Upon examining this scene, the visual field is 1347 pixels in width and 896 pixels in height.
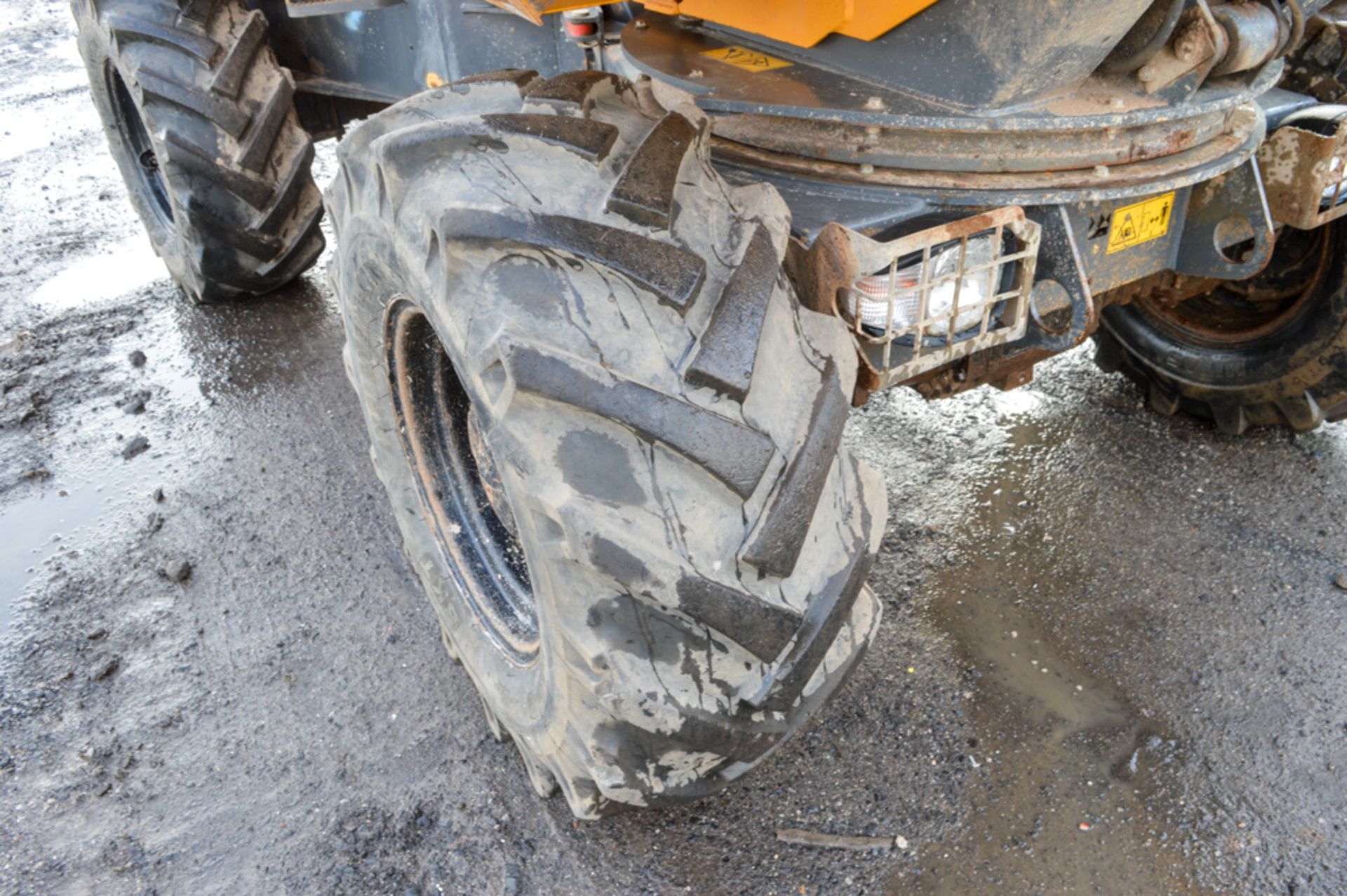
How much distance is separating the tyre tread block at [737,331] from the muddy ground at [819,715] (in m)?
1.10

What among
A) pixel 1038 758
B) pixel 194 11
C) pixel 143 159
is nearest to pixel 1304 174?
pixel 1038 758

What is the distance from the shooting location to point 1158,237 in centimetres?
202

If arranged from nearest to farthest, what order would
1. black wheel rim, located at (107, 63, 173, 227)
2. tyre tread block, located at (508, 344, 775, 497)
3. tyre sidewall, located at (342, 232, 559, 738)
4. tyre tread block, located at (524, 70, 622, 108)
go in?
1. tyre tread block, located at (508, 344, 775, 497)
2. tyre sidewall, located at (342, 232, 559, 738)
3. tyre tread block, located at (524, 70, 622, 108)
4. black wheel rim, located at (107, 63, 173, 227)

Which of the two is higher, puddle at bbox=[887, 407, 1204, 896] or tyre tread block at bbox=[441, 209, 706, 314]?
tyre tread block at bbox=[441, 209, 706, 314]

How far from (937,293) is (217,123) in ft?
8.06

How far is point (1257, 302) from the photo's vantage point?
2.78m

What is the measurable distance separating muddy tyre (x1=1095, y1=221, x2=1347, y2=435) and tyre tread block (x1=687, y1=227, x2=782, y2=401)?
66.8 inches

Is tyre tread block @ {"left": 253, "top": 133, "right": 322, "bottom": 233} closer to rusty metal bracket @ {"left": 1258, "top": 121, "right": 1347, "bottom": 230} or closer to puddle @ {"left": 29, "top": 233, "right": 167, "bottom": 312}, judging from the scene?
puddle @ {"left": 29, "top": 233, "right": 167, "bottom": 312}

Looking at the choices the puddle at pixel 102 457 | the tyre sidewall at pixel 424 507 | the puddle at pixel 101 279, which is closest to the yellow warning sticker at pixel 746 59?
the tyre sidewall at pixel 424 507

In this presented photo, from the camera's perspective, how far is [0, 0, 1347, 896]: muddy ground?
6.65ft

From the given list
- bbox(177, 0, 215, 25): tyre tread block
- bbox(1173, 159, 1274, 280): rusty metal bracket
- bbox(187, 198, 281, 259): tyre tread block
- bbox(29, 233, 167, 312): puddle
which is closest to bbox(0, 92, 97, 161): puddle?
bbox(29, 233, 167, 312): puddle

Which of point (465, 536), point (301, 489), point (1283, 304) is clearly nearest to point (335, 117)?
point (301, 489)

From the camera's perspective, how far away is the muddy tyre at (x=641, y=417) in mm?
1379

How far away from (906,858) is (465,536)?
3.79ft
